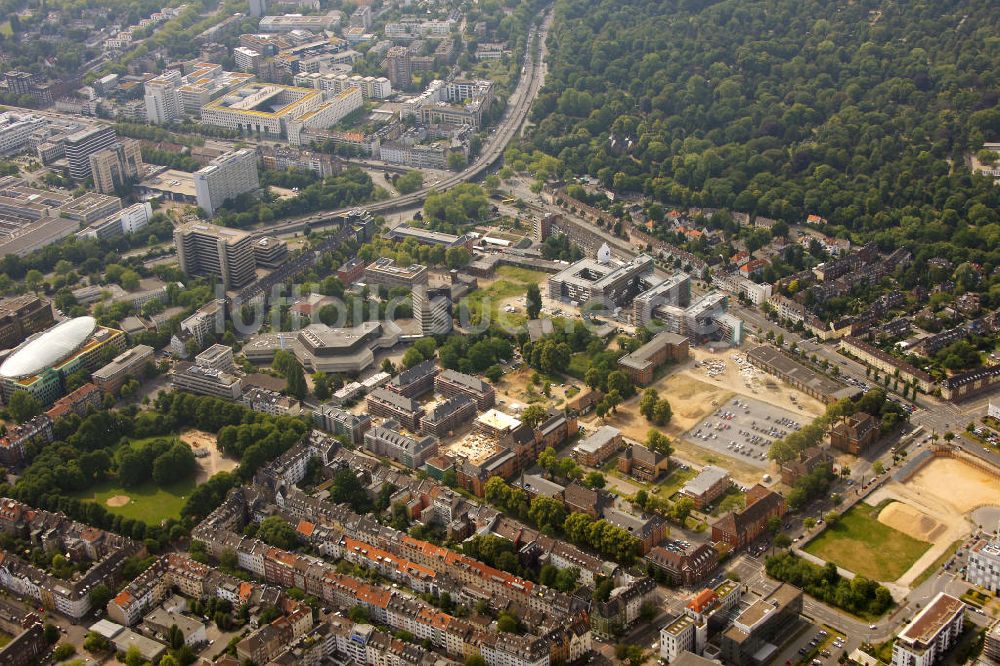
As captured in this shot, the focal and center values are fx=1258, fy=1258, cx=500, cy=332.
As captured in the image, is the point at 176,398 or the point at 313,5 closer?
the point at 176,398

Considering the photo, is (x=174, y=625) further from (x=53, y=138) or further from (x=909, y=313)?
(x=53, y=138)

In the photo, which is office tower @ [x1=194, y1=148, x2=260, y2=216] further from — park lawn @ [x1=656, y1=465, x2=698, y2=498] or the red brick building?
the red brick building

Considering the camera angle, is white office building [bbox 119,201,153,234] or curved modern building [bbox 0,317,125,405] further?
white office building [bbox 119,201,153,234]

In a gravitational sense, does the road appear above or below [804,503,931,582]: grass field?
below

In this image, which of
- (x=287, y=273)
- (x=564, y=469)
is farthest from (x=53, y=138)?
(x=564, y=469)

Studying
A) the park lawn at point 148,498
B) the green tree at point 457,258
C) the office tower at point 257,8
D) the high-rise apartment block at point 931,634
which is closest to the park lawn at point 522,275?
the green tree at point 457,258

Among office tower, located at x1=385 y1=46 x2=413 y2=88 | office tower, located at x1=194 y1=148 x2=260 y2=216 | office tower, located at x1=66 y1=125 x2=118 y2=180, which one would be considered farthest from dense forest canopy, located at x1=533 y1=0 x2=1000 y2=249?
office tower, located at x1=66 y1=125 x2=118 y2=180

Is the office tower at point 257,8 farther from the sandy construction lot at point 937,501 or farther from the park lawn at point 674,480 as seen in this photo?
the sandy construction lot at point 937,501
